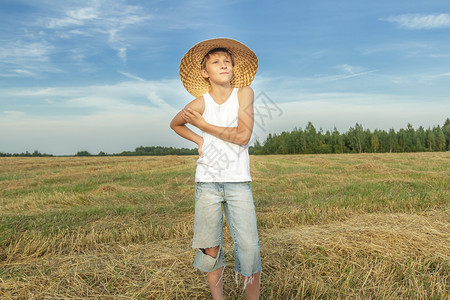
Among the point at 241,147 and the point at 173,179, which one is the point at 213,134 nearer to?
the point at 241,147

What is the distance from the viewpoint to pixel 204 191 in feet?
7.01

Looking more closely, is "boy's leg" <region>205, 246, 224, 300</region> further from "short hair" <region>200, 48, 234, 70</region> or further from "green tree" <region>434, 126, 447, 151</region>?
"green tree" <region>434, 126, 447, 151</region>

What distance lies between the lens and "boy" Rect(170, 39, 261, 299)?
211cm

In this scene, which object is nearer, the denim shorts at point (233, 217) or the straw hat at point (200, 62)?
the denim shorts at point (233, 217)

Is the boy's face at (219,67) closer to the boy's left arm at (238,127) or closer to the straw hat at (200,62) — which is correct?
the straw hat at (200,62)

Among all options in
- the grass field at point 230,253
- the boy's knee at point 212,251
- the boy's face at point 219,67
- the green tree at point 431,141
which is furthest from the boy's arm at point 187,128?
the green tree at point 431,141

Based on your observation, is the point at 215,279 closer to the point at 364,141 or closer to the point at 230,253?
the point at 230,253

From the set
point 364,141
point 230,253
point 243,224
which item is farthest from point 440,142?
point 243,224

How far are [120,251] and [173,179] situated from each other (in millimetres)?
7295

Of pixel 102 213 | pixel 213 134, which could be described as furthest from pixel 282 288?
pixel 102 213

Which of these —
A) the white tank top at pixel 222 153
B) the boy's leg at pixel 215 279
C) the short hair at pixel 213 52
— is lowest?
the boy's leg at pixel 215 279

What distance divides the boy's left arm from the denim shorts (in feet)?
1.01

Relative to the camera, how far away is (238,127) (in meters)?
2.17

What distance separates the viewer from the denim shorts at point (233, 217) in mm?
2100
